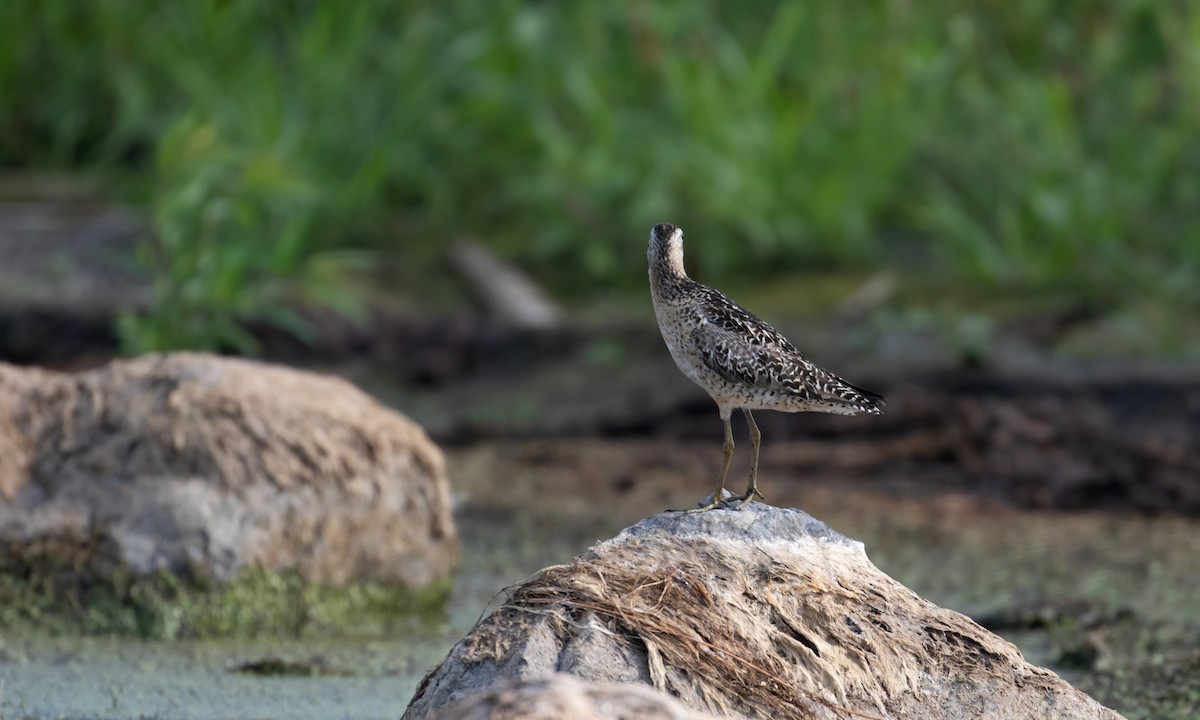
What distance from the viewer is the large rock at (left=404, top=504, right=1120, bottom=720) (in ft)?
10.5

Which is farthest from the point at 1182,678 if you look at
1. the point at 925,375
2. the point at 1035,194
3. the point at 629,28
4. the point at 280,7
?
the point at 280,7

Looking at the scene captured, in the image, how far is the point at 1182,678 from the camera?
15.0 feet

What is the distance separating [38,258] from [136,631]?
4.51 metres

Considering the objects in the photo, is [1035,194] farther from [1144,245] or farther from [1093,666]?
[1093,666]

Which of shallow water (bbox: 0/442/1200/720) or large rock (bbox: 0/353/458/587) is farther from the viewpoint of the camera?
large rock (bbox: 0/353/458/587)

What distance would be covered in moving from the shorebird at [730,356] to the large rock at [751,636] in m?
0.26

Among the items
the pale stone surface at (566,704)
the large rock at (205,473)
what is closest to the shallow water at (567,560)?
the large rock at (205,473)

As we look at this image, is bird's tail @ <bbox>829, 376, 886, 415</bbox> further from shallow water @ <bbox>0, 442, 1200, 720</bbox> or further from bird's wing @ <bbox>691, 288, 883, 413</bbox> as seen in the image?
shallow water @ <bbox>0, 442, 1200, 720</bbox>

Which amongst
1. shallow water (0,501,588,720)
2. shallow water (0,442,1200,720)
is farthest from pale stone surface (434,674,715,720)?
shallow water (0,501,588,720)

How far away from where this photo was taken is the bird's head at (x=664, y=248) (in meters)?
3.83

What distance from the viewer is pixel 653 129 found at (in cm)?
935

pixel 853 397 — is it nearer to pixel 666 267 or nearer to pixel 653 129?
pixel 666 267

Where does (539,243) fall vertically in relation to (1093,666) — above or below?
above

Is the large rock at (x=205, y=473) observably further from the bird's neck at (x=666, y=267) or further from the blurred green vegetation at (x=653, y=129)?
the blurred green vegetation at (x=653, y=129)
